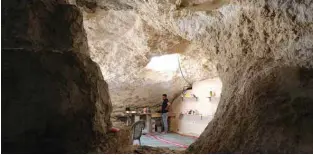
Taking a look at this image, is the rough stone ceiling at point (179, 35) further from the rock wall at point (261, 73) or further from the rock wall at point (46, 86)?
the rock wall at point (46, 86)

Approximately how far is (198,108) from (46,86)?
327 inches

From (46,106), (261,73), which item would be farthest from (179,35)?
(46,106)

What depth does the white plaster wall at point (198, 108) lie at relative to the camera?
10109 mm

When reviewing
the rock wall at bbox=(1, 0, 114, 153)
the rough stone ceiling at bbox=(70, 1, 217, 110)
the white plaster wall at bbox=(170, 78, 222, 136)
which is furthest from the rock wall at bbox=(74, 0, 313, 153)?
the white plaster wall at bbox=(170, 78, 222, 136)

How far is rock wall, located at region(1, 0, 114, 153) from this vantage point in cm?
276

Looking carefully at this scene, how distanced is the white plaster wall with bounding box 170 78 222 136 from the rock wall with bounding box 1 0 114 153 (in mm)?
7077

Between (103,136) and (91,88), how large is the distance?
589 mm

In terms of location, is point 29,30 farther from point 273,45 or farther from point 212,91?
point 212,91

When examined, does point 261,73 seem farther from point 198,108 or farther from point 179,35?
point 198,108

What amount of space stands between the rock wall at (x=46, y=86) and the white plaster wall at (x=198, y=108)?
23.2 feet

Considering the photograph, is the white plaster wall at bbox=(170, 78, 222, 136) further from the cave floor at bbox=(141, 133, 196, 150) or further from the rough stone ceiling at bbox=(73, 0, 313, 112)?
the cave floor at bbox=(141, 133, 196, 150)

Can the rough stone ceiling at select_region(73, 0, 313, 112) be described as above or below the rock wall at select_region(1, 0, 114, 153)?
above

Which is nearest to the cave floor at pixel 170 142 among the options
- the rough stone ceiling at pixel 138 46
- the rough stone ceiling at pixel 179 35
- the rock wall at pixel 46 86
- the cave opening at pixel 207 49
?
the rough stone ceiling at pixel 138 46

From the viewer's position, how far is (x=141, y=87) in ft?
35.7
